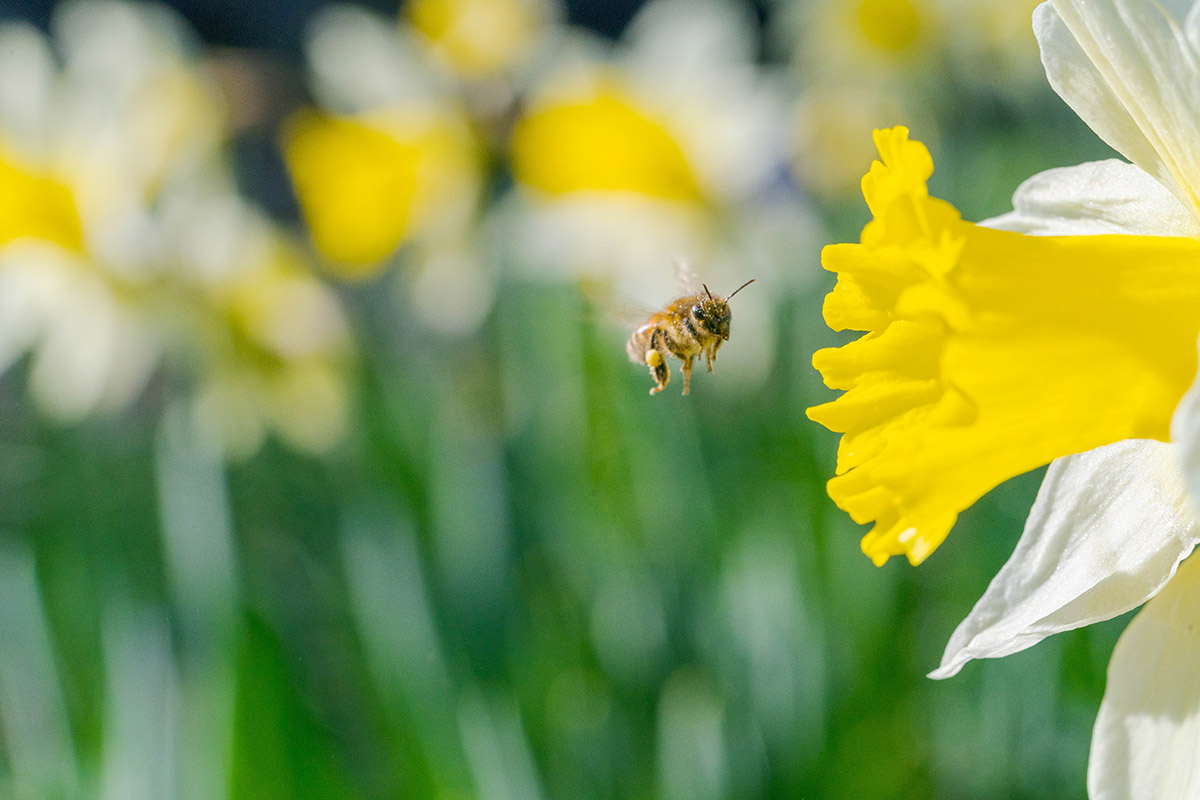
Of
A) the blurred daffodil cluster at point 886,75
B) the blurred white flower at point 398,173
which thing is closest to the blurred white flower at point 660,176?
the blurred white flower at point 398,173

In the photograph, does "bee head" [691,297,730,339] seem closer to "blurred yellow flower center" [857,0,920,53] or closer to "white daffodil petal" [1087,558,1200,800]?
"white daffodil petal" [1087,558,1200,800]

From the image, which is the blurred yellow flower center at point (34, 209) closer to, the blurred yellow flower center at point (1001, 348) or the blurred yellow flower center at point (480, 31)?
the blurred yellow flower center at point (480, 31)

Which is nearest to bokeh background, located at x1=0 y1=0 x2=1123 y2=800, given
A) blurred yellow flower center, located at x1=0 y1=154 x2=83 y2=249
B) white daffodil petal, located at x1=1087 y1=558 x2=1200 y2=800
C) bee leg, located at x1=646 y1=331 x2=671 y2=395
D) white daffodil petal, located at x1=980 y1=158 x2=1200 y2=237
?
blurred yellow flower center, located at x1=0 y1=154 x2=83 y2=249

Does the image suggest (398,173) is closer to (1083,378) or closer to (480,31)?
(480,31)

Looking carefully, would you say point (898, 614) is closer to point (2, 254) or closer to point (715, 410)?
point (715, 410)

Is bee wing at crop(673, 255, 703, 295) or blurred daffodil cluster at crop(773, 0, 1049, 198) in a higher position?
blurred daffodil cluster at crop(773, 0, 1049, 198)

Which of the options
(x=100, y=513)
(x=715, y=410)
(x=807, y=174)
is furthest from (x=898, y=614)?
(x=100, y=513)

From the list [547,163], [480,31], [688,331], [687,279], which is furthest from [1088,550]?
[480,31]
